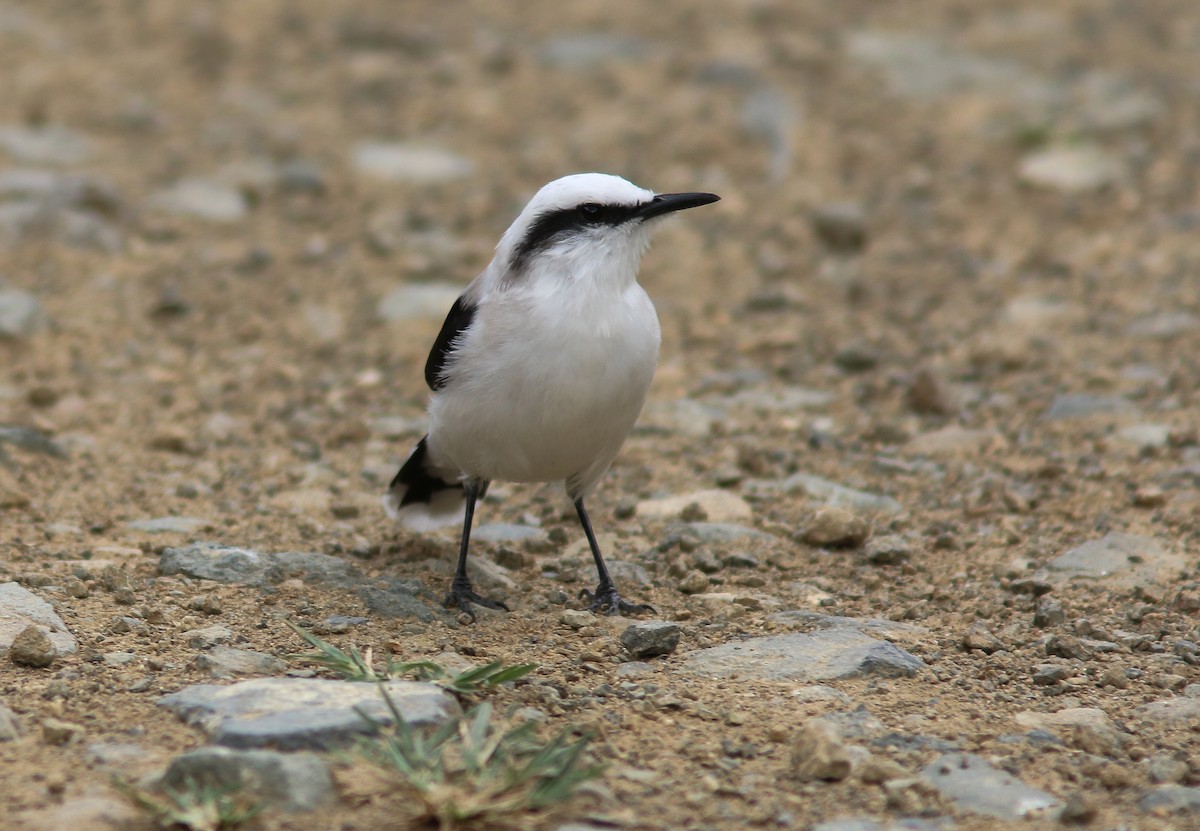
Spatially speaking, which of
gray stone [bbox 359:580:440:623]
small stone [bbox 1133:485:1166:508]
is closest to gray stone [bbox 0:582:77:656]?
gray stone [bbox 359:580:440:623]

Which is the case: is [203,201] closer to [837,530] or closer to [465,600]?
[465,600]

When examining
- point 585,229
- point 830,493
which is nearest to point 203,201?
point 585,229

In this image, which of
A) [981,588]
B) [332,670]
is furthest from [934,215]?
[332,670]

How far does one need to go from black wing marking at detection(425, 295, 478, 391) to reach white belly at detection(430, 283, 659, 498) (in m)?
0.12

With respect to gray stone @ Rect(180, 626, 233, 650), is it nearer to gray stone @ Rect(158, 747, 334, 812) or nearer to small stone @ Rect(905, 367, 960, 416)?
gray stone @ Rect(158, 747, 334, 812)

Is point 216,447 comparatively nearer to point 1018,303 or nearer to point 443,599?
point 443,599

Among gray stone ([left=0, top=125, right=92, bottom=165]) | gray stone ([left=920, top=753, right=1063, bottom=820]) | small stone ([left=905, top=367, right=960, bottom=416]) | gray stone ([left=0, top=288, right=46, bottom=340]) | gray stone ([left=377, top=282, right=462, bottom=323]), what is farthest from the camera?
gray stone ([left=0, top=125, right=92, bottom=165])

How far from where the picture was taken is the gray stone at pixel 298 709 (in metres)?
3.97

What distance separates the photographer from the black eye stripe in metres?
5.70

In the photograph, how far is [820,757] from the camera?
4.05 m

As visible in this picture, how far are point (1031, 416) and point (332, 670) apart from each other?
443 cm

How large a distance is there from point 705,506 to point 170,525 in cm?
240

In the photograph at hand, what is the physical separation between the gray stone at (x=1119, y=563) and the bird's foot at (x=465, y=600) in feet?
7.30

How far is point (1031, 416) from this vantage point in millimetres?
7629
